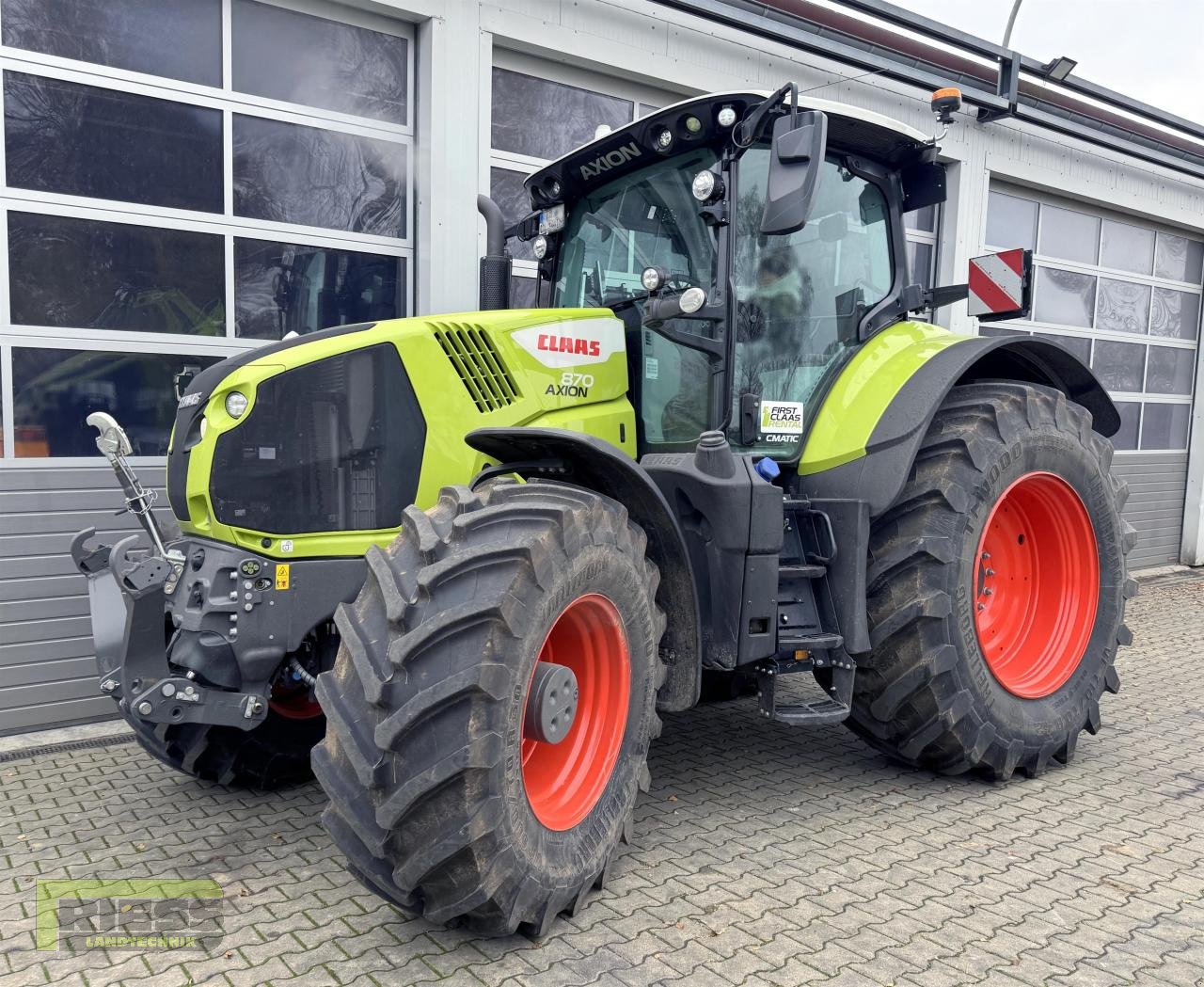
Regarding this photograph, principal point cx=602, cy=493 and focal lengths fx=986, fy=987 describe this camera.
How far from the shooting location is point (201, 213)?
527cm

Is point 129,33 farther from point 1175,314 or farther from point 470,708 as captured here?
point 1175,314

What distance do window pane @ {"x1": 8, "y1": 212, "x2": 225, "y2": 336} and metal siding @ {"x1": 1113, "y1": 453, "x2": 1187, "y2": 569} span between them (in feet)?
30.5

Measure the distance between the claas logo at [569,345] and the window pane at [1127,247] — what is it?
888 cm

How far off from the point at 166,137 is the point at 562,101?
2.55 metres

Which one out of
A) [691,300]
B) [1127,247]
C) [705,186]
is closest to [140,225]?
[705,186]

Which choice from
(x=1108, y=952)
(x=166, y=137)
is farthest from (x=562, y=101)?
(x=1108, y=952)

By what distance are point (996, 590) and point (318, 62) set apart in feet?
15.1

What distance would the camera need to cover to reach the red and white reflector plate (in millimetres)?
4590

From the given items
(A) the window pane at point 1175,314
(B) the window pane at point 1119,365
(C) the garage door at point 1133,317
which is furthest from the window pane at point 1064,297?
(A) the window pane at point 1175,314

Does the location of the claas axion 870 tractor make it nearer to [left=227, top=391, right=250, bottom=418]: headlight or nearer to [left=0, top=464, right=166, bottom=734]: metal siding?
[left=227, top=391, right=250, bottom=418]: headlight

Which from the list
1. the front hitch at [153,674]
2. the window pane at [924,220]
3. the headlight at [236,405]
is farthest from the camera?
the window pane at [924,220]

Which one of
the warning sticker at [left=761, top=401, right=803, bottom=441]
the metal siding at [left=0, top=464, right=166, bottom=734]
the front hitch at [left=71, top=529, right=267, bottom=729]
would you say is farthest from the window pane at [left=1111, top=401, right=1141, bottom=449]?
the front hitch at [left=71, top=529, right=267, bottom=729]

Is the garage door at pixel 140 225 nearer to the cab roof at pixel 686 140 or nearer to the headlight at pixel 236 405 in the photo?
the cab roof at pixel 686 140

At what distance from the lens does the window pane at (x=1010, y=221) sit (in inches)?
372
